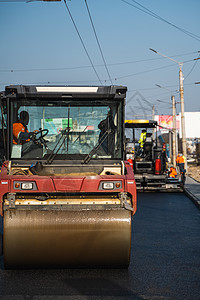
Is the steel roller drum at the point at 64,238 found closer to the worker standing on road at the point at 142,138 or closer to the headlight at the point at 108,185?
the headlight at the point at 108,185

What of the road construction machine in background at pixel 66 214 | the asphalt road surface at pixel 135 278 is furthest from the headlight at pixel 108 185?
the asphalt road surface at pixel 135 278

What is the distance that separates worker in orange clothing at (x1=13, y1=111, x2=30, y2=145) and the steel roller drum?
1800 millimetres

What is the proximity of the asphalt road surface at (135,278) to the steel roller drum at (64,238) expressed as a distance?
21 cm

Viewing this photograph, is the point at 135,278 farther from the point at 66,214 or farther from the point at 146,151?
the point at 146,151

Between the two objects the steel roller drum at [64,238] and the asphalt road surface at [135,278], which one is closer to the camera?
the asphalt road surface at [135,278]

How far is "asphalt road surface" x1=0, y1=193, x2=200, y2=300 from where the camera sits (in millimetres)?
5609

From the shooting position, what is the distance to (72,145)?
7.89 m

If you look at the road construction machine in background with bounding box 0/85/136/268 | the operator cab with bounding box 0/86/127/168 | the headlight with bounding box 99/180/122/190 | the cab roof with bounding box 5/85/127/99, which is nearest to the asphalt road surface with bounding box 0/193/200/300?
the road construction machine in background with bounding box 0/85/136/268

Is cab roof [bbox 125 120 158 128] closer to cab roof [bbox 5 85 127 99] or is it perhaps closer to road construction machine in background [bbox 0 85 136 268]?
cab roof [bbox 5 85 127 99]

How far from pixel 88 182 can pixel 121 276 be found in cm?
130

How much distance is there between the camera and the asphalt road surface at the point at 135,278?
5609 mm

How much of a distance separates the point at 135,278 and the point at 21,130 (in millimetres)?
3066

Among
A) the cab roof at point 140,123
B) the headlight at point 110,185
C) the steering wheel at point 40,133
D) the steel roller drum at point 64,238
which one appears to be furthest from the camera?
the cab roof at point 140,123

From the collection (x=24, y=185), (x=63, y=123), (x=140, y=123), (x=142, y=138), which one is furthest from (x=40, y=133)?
(x=142, y=138)
